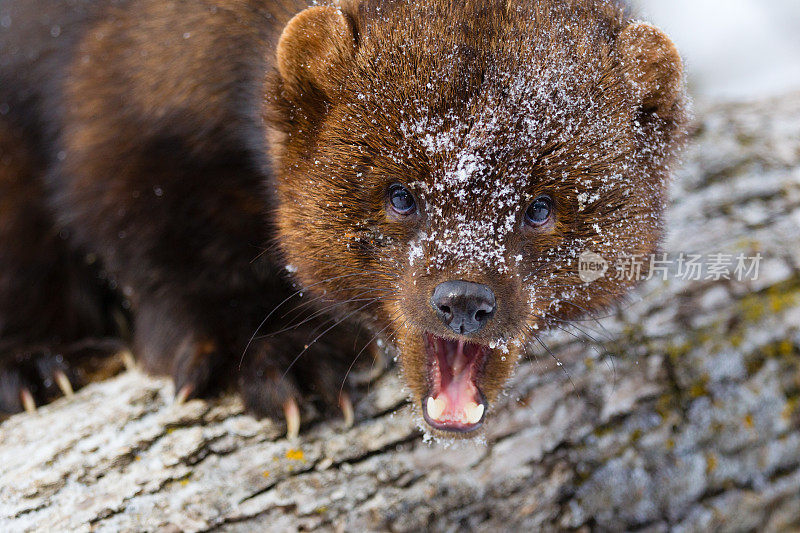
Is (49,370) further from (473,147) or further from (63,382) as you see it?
(473,147)

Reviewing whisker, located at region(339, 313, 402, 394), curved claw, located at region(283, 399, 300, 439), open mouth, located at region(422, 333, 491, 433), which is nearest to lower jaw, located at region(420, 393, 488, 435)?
open mouth, located at region(422, 333, 491, 433)

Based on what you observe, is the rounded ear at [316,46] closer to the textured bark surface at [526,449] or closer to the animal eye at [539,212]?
the animal eye at [539,212]

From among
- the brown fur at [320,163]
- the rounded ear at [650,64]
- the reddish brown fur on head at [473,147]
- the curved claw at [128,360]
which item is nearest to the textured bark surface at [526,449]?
the curved claw at [128,360]

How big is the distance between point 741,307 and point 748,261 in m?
0.32

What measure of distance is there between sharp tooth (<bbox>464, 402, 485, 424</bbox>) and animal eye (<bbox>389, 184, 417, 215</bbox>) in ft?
2.61

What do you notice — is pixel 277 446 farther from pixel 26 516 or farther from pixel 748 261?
pixel 748 261

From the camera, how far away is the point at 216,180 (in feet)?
10.5

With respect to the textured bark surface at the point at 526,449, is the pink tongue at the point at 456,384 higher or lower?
higher

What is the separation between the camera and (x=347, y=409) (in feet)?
10.4

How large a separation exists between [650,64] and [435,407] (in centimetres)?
140

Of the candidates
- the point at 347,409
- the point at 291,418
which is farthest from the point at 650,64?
the point at 291,418

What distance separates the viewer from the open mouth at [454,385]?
9.32 feet

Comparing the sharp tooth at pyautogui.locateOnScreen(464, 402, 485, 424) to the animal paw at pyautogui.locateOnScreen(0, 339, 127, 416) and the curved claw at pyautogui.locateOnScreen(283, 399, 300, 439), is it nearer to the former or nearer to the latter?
the curved claw at pyautogui.locateOnScreen(283, 399, 300, 439)

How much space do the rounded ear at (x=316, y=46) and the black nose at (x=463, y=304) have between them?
2.66 feet
